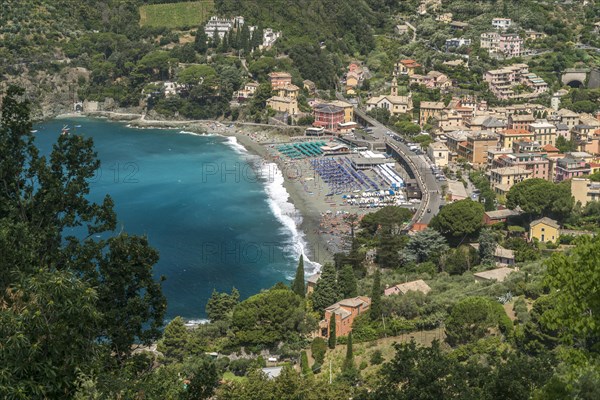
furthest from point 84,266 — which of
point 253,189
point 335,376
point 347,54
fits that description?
point 347,54

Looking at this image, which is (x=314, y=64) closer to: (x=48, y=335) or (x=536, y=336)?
(x=536, y=336)

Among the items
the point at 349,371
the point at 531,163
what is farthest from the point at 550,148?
the point at 349,371

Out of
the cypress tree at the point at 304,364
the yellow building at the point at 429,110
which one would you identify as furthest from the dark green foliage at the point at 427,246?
the yellow building at the point at 429,110

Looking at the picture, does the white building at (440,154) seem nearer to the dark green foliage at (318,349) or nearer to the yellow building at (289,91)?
the yellow building at (289,91)

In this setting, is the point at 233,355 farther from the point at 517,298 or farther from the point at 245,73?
the point at 245,73

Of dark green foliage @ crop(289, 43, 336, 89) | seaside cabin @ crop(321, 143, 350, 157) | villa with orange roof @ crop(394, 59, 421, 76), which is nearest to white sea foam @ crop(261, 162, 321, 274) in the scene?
seaside cabin @ crop(321, 143, 350, 157)
